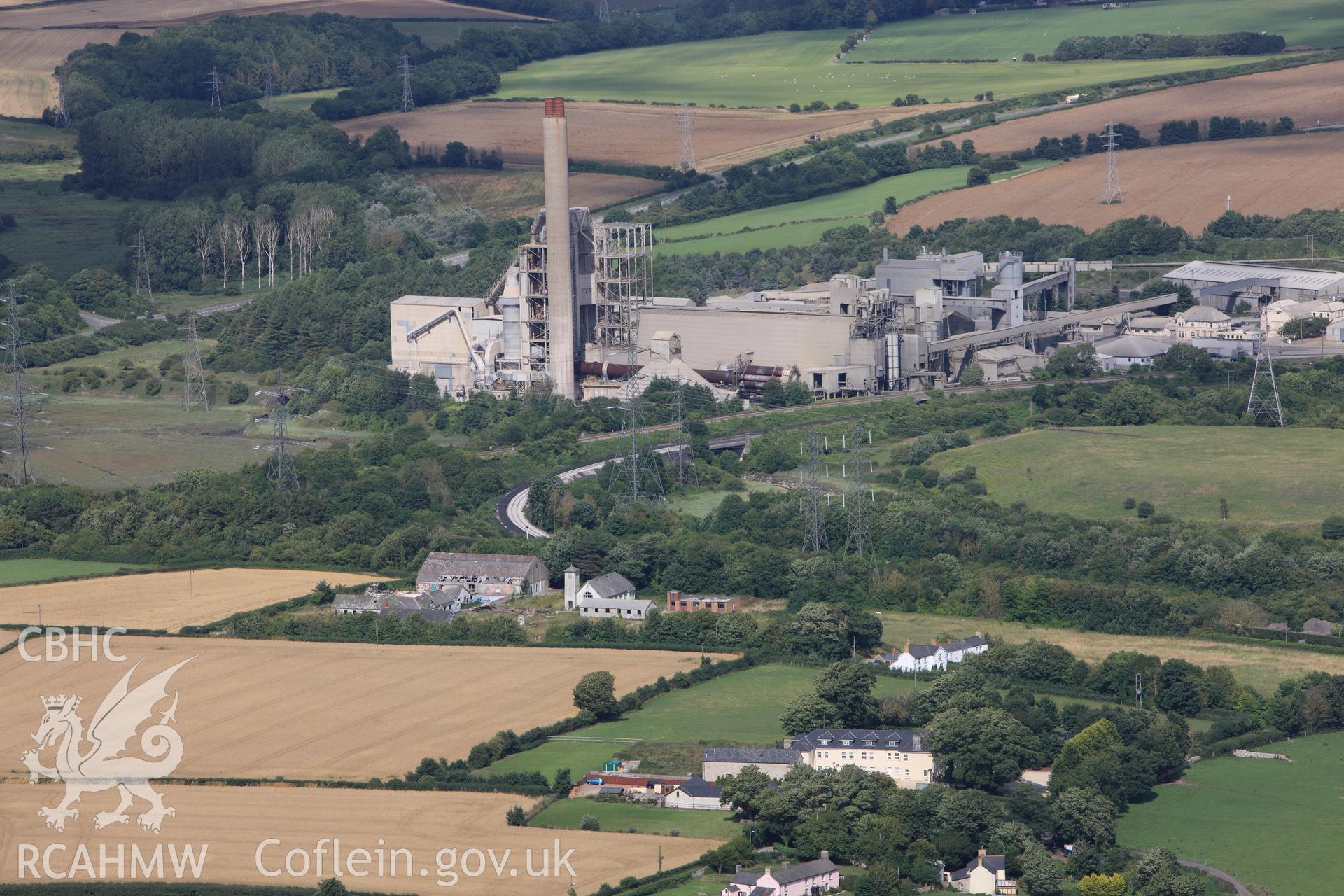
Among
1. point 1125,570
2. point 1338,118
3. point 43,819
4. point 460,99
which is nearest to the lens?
point 43,819

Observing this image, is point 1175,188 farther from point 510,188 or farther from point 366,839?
point 366,839

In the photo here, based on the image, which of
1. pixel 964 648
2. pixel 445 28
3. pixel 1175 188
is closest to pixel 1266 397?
pixel 964 648

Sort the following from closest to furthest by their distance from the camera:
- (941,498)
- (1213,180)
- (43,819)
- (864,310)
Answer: (43,819)
(941,498)
(864,310)
(1213,180)

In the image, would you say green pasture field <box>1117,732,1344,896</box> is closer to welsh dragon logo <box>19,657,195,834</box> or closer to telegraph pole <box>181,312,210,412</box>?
welsh dragon logo <box>19,657,195,834</box>

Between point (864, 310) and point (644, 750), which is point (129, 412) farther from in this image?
point (644, 750)

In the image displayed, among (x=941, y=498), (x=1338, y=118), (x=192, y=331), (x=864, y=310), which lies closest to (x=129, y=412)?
(x=192, y=331)

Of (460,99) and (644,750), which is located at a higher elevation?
(460,99)

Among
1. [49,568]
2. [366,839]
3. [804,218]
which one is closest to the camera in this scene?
[366,839]
